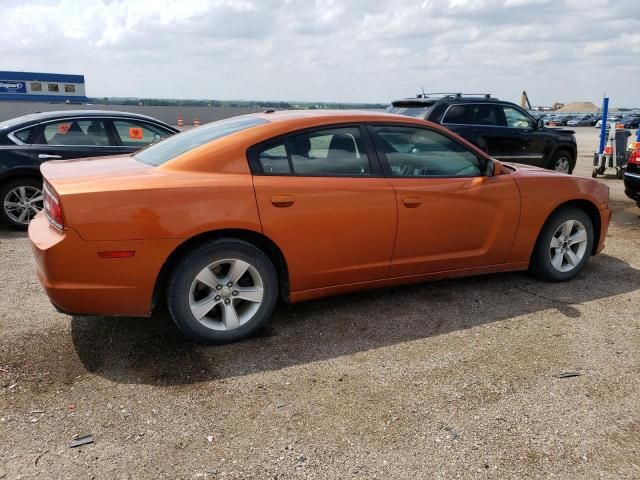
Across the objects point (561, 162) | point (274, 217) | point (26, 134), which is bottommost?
point (561, 162)

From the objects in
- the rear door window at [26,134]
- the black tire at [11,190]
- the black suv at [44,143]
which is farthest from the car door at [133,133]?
the black tire at [11,190]

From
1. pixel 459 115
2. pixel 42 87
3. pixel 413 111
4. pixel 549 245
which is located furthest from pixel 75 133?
pixel 42 87

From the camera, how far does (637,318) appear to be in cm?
424

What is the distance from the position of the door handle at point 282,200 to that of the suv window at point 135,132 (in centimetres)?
417

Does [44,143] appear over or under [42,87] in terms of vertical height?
under

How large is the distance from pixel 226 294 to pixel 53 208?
46.6 inches

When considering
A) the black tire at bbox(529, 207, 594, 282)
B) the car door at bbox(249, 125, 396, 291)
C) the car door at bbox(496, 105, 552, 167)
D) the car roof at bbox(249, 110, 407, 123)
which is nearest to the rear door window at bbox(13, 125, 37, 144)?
the car roof at bbox(249, 110, 407, 123)

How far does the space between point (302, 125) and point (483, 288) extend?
2208 mm

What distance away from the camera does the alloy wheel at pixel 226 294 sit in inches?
140

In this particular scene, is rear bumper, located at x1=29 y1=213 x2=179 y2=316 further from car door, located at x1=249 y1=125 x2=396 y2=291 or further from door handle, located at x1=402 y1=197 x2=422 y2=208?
door handle, located at x1=402 y1=197 x2=422 y2=208

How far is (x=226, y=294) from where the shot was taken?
3625 millimetres

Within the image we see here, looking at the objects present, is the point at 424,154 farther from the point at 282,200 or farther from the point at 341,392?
the point at 341,392

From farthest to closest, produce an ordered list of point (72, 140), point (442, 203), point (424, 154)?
point (72, 140)
point (424, 154)
point (442, 203)

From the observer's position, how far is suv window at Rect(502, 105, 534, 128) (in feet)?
32.8
